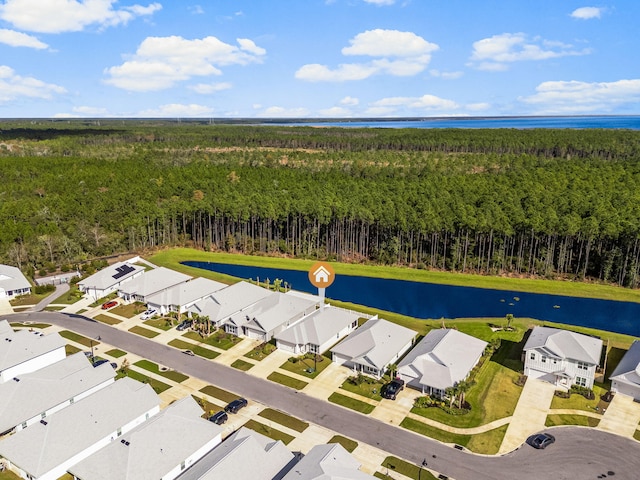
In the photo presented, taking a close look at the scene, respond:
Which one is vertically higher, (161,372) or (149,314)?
(149,314)

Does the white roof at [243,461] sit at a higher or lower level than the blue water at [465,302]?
higher

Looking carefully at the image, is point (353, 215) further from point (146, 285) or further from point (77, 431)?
point (77, 431)

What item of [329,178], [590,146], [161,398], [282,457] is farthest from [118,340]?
[590,146]

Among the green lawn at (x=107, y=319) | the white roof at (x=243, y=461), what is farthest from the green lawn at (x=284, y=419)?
the green lawn at (x=107, y=319)

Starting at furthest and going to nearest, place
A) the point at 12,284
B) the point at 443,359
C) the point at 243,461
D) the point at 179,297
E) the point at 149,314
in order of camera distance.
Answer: the point at 12,284 → the point at 179,297 → the point at 149,314 → the point at 443,359 → the point at 243,461

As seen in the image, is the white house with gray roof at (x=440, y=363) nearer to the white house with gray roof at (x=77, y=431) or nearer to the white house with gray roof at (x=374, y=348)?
the white house with gray roof at (x=374, y=348)

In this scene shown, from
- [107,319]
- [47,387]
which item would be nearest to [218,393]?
[47,387]

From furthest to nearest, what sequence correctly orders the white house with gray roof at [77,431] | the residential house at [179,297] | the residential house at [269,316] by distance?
the residential house at [179,297] → the residential house at [269,316] → the white house with gray roof at [77,431]
